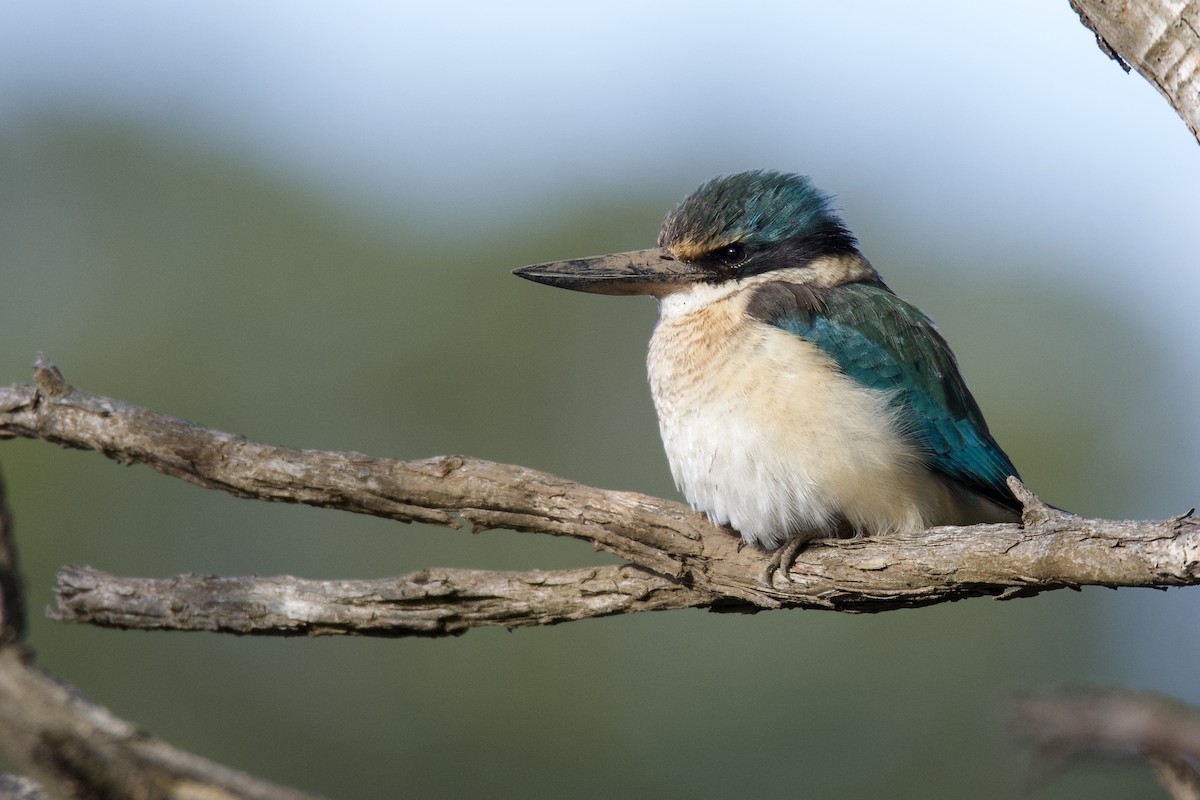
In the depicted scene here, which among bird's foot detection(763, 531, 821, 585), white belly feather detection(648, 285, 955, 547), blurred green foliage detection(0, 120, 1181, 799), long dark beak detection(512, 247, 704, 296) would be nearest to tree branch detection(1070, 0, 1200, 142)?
white belly feather detection(648, 285, 955, 547)

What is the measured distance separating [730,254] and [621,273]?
0.35 meters

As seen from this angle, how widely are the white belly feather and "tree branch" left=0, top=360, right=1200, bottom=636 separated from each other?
150mm

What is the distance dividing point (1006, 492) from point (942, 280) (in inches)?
237

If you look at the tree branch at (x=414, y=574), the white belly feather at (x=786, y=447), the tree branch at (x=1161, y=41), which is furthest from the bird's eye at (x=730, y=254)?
the tree branch at (x=1161, y=41)

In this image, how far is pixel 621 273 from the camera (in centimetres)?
383

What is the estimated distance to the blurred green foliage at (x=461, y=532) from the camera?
761cm

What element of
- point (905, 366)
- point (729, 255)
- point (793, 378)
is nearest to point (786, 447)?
point (793, 378)

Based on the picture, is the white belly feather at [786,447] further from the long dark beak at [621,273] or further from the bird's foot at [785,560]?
the long dark beak at [621,273]

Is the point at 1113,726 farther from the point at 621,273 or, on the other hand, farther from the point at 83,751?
the point at 621,273

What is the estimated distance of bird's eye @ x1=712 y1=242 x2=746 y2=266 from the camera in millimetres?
3812

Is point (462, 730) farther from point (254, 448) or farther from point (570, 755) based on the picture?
point (254, 448)

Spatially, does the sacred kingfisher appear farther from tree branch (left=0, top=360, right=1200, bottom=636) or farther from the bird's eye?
tree branch (left=0, top=360, right=1200, bottom=636)

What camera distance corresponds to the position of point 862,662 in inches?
313

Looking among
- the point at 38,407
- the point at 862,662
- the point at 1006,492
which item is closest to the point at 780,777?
the point at 862,662
